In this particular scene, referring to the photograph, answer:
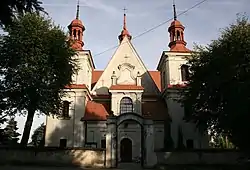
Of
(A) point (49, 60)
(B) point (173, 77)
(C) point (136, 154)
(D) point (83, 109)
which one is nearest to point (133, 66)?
(B) point (173, 77)

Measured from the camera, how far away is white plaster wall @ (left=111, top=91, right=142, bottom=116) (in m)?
31.7

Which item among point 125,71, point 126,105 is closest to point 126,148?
point 126,105

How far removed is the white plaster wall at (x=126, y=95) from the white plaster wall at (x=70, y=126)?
10.1 feet

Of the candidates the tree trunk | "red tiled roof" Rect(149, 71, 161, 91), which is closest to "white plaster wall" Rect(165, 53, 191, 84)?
"red tiled roof" Rect(149, 71, 161, 91)

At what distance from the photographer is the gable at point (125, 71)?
3394 cm

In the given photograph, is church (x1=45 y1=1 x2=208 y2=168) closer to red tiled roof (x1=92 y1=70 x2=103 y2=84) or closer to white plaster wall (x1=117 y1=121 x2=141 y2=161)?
white plaster wall (x1=117 y1=121 x2=141 y2=161)

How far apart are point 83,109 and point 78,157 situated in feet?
30.7

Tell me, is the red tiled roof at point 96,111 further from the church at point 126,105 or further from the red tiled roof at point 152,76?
the red tiled roof at point 152,76

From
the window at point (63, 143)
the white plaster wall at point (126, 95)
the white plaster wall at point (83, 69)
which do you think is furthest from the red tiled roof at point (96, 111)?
the window at point (63, 143)

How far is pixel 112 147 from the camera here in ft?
73.5

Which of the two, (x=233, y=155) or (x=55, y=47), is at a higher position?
(x=55, y=47)

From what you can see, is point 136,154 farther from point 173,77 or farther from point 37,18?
point 37,18

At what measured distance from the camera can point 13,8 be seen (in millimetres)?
7152

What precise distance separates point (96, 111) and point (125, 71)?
5713mm
